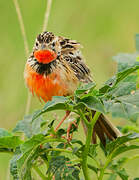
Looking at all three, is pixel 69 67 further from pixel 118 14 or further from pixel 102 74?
pixel 118 14

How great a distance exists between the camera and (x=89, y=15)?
621 centimetres

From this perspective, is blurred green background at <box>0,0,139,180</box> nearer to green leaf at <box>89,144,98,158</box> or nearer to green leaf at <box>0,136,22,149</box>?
green leaf at <box>0,136,22,149</box>

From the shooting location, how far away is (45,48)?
3447 mm

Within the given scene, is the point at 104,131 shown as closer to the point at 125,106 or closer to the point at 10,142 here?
the point at 10,142

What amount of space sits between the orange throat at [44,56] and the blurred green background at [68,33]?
1.57 m

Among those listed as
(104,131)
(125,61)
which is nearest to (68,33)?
(104,131)

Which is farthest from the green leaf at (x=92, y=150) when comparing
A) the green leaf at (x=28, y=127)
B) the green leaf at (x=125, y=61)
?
the green leaf at (x=125, y=61)

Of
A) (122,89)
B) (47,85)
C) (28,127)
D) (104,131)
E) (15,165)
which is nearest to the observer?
(122,89)

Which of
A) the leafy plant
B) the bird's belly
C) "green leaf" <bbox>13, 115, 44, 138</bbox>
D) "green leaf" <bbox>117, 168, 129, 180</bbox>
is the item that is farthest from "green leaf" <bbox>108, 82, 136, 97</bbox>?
the bird's belly

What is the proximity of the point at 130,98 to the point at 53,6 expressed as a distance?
4.65m

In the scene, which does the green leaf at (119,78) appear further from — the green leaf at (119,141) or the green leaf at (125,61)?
the green leaf at (125,61)

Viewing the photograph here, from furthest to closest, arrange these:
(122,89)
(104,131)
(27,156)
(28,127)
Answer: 1. (104,131)
2. (28,127)
3. (27,156)
4. (122,89)

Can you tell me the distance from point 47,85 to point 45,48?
0.97 feet

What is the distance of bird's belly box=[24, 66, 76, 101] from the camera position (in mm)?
3453
